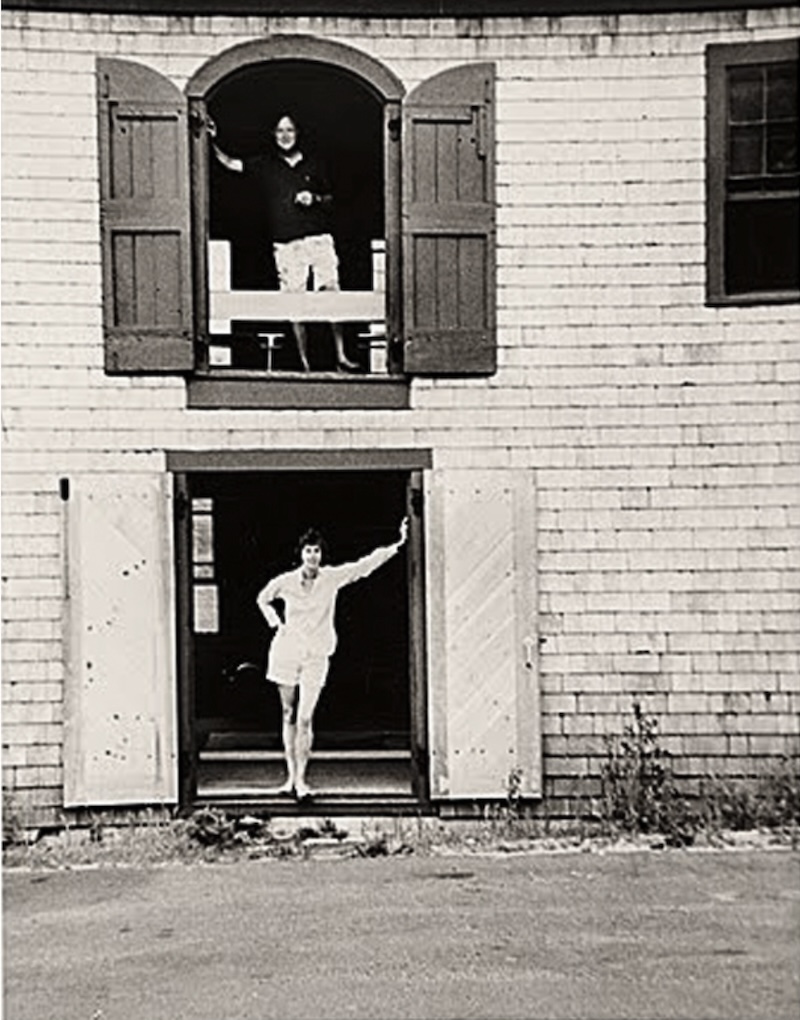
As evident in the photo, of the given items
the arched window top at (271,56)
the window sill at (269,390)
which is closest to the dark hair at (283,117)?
the arched window top at (271,56)

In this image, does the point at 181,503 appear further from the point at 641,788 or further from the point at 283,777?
the point at 641,788

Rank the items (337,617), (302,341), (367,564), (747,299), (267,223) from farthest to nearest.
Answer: (337,617)
(367,564)
(302,341)
(747,299)
(267,223)

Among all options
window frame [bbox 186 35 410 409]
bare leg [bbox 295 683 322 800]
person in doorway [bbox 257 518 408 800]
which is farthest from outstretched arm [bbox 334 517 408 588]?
bare leg [bbox 295 683 322 800]

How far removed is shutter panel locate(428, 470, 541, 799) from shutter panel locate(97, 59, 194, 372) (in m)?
0.80

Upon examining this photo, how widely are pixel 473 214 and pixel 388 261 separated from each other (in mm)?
238

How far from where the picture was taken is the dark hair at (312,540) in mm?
3394

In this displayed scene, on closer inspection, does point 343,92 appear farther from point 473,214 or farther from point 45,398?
point 45,398

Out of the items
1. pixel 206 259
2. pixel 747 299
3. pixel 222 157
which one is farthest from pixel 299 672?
pixel 747 299

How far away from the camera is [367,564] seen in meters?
3.61

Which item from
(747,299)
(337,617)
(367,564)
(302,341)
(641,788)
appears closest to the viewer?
(747,299)

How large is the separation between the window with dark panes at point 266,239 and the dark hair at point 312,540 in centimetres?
38

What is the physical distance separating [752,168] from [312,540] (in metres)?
1.43

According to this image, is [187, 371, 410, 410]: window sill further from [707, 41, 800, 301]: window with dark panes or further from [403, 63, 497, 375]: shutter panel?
[707, 41, 800, 301]: window with dark panes

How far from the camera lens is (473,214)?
3186mm
